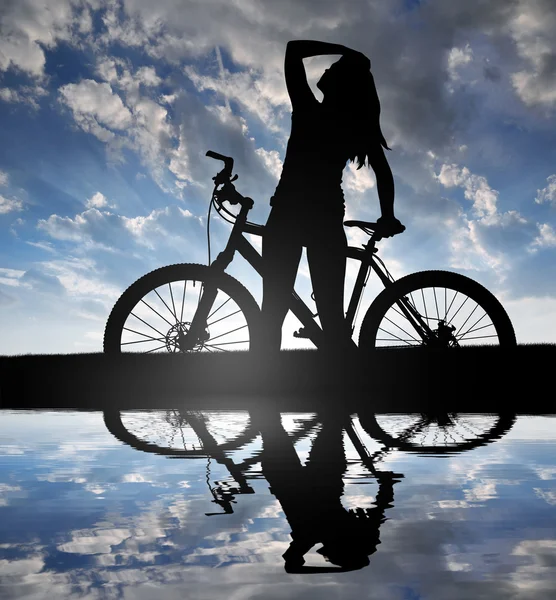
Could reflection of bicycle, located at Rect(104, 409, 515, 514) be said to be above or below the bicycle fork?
below

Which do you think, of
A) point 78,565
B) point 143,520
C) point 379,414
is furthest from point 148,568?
point 379,414

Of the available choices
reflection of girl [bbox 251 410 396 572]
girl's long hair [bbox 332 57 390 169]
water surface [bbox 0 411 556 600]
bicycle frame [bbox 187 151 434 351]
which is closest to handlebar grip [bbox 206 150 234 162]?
bicycle frame [bbox 187 151 434 351]

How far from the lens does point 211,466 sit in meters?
3.04

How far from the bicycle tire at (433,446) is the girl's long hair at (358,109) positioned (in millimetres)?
2466

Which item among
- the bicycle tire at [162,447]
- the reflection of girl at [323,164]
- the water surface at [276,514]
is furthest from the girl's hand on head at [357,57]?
the water surface at [276,514]

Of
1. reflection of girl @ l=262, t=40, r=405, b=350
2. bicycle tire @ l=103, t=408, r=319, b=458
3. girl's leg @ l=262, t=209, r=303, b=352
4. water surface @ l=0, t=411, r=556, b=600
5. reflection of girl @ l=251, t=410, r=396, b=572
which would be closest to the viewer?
water surface @ l=0, t=411, r=556, b=600

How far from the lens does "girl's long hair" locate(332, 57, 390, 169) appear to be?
241 inches

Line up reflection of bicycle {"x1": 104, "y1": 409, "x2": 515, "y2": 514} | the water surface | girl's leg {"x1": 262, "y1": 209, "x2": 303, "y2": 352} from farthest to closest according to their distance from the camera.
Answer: girl's leg {"x1": 262, "y1": 209, "x2": 303, "y2": 352}
reflection of bicycle {"x1": 104, "y1": 409, "x2": 515, "y2": 514}
the water surface

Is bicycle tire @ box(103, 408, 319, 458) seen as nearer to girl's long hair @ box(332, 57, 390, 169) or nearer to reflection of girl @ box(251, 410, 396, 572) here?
reflection of girl @ box(251, 410, 396, 572)

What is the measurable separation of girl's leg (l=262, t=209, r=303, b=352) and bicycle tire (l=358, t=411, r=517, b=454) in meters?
1.79

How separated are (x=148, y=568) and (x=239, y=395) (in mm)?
4829

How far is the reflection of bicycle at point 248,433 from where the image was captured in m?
3.15

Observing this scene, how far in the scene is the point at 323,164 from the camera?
611 centimetres

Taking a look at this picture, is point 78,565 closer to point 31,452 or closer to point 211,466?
point 211,466
